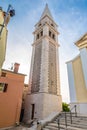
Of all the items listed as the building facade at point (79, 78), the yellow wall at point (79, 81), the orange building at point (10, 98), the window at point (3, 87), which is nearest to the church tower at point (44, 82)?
the orange building at point (10, 98)

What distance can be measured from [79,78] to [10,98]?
885 cm

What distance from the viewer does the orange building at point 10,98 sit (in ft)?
36.4

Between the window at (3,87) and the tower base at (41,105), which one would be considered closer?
the window at (3,87)

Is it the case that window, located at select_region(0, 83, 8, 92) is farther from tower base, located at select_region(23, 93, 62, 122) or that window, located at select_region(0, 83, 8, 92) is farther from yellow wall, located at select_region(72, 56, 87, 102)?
yellow wall, located at select_region(72, 56, 87, 102)

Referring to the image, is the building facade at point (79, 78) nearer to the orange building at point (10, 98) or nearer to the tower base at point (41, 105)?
the orange building at point (10, 98)

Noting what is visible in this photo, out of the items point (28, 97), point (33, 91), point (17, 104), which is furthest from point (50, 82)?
point (17, 104)

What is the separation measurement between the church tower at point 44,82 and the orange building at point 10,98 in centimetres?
333

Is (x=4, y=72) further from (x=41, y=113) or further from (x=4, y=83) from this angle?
(x=41, y=113)

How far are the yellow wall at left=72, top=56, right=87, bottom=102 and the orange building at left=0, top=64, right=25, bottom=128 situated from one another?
28.2 feet

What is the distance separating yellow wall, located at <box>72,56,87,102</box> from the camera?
608cm

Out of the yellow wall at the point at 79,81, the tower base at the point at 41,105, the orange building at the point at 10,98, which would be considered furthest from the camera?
the tower base at the point at 41,105

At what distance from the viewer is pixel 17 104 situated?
1242 centimetres

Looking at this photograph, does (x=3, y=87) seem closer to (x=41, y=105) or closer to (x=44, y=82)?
(x=41, y=105)

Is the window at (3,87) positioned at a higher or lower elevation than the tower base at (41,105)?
higher
